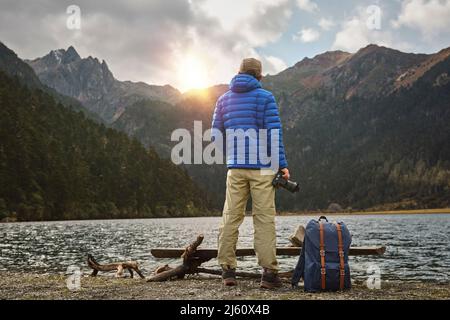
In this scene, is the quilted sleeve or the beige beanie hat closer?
the quilted sleeve

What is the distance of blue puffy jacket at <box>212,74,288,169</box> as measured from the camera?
30.9 feet

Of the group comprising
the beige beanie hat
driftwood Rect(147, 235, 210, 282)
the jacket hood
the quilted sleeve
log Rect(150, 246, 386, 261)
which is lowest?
driftwood Rect(147, 235, 210, 282)

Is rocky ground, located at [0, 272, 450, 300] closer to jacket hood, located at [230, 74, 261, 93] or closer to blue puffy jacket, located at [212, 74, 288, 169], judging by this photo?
blue puffy jacket, located at [212, 74, 288, 169]

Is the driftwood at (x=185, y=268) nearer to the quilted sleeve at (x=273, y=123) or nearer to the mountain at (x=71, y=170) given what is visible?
the quilted sleeve at (x=273, y=123)

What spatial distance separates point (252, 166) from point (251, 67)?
2204 millimetres

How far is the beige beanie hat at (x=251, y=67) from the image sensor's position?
392 inches

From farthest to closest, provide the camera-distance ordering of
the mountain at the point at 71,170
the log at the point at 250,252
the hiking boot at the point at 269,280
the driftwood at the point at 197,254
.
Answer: the mountain at the point at 71,170 → the driftwood at the point at 197,254 → the log at the point at 250,252 → the hiking boot at the point at 269,280

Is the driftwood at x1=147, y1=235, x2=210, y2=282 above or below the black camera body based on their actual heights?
below

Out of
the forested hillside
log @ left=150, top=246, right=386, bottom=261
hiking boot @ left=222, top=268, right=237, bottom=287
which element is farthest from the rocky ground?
the forested hillside

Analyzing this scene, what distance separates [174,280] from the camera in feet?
40.6

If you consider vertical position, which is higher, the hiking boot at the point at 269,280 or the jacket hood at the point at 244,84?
the jacket hood at the point at 244,84

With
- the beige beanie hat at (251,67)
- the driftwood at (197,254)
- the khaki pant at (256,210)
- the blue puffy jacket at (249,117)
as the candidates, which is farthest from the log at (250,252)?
the beige beanie hat at (251,67)

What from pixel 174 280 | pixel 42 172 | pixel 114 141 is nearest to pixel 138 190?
pixel 114 141
